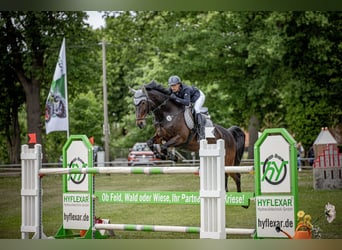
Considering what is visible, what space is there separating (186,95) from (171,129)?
1.09 ft

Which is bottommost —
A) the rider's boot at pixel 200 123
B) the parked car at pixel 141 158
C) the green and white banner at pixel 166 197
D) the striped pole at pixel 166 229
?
the striped pole at pixel 166 229

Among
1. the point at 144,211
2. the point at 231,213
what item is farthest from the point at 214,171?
the point at 144,211

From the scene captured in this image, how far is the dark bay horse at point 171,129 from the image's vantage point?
5.71 m

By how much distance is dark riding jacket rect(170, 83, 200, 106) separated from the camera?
5781mm

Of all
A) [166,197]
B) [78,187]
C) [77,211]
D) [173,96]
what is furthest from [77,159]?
[173,96]

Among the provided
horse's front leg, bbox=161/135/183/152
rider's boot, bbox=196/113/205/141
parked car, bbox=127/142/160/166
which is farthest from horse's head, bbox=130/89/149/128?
parked car, bbox=127/142/160/166

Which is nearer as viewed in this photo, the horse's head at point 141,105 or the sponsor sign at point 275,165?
the sponsor sign at point 275,165

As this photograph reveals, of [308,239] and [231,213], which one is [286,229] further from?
[231,213]

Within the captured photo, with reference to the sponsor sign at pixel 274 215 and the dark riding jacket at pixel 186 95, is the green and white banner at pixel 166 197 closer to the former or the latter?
the sponsor sign at pixel 274 215

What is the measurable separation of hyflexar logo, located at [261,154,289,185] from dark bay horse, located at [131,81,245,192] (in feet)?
4.87

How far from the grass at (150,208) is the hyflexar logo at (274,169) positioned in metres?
0.83

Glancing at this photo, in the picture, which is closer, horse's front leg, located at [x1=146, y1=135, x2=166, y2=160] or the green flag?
horse's front leg, located at [x1=146, y1=135, x2=166, y2=160]

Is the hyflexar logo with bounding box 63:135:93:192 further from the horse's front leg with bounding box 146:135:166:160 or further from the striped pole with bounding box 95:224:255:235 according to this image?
the horse's front leg with bounding box 146:135:166:160

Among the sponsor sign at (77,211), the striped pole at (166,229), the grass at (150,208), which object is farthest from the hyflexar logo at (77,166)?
the grass at (150,208)
